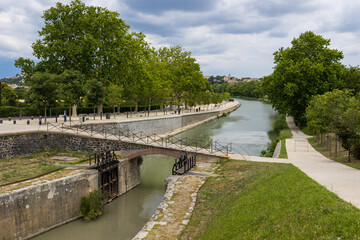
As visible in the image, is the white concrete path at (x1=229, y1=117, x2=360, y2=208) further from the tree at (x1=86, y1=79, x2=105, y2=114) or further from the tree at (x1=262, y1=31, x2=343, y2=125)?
the tree at (x1=86, y1=79, x2=105, y2=114)

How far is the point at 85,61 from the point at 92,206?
23.9 m

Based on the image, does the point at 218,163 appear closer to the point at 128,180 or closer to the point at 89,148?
the point at 128,180

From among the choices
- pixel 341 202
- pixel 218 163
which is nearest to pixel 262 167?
pixel 218 163

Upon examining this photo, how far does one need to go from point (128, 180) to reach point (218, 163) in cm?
664

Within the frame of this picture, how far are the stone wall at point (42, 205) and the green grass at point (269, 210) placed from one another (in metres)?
7.12

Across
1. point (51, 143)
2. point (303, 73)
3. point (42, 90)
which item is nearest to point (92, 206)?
point (51, 143)

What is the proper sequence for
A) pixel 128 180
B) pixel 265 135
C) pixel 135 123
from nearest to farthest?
pixel 128 180, pixel 135 123, pixel 265 135

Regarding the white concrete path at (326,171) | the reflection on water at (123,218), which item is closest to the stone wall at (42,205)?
the reflection on water at (123,218)

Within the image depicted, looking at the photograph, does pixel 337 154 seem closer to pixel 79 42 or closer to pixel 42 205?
pixel 42 205

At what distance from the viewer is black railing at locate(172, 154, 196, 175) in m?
18.1

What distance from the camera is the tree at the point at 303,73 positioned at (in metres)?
36.6

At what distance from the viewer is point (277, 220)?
27.2ft

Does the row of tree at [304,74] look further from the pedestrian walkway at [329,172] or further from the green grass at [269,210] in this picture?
the green grass at [269,210]

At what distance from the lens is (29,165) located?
736 inches
